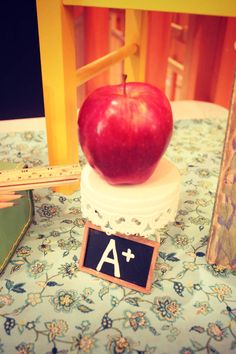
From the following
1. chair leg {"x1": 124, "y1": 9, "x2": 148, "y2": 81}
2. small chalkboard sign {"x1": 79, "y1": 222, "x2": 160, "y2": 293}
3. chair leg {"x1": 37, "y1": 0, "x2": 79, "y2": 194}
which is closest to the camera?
small chalkboard sign {"x1": 79, "y1": 222, "x2": 160, "y2": 293}

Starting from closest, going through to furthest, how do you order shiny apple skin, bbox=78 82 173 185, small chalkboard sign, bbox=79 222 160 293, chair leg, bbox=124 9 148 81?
shiny apple skin, bbox=78 82 173 185 → small chalkboard sign, bbox=79 222 160 293 → chair leg, bbox=124 9 148 81

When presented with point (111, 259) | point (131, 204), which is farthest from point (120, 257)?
point (131, 204)

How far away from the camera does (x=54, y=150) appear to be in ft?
3.12

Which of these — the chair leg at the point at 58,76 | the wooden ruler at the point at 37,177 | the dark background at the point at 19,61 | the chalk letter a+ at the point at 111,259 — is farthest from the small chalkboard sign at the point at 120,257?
the dark background at the point at 19,61

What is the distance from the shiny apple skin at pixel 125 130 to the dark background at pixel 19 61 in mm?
384

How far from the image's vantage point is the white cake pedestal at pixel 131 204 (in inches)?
23.3

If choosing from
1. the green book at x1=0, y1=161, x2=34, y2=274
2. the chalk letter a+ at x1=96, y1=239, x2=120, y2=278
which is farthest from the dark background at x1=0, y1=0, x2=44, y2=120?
the chalk letter a+ at x1=96, y1=239, x2=120, y2=278

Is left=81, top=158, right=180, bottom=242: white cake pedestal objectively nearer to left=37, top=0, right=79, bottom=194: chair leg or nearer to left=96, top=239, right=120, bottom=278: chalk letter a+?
left=96, top=239, right=120, bottom=278: chalk letter a+

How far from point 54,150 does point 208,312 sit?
57 cm

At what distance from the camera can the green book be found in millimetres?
718

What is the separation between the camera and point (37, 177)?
75 cm

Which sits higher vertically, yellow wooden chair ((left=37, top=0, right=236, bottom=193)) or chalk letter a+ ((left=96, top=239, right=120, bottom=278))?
yellow wooden chair ((left=37, top=0, right=236, bottom=193))

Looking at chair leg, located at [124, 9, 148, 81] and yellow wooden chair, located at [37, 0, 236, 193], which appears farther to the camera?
chair leg, located at [124, 9, 148, 81]

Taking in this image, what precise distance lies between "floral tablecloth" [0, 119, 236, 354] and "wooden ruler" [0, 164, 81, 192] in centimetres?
17
